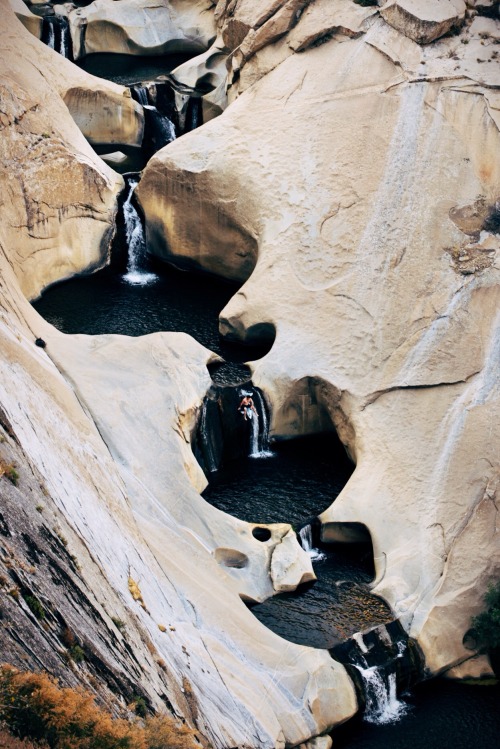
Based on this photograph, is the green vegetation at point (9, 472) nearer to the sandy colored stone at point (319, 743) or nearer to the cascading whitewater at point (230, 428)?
the sandy colored stone at point (319, 743)

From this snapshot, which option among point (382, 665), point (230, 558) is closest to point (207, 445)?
point (230, 558)

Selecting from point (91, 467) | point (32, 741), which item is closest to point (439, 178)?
point (91, 467)

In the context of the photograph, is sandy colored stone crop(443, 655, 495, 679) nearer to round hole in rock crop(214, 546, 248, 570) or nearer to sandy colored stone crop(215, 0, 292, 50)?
round hole in rock crop(214, 546, 248, 570)

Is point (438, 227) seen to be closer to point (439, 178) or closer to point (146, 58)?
point (439, 178)

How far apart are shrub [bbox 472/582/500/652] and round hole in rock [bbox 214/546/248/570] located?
18.5 ft

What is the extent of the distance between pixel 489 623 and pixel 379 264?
11.7 m

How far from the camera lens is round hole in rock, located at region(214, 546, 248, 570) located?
2439 centimetres

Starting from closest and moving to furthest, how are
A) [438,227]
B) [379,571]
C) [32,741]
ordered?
[32,741] → [379,571] → [438,227]

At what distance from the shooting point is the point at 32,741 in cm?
1181

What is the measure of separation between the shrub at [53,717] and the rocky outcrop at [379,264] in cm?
1274

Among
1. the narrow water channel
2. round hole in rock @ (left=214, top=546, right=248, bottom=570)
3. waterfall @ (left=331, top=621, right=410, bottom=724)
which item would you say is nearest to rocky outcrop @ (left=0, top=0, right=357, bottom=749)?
round hole in rock @ (left=214, top=546, right=248, bottom=570)

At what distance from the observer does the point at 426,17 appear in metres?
33.0

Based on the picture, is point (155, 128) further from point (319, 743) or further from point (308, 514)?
point (319, 743)

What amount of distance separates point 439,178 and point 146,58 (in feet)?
80.9
